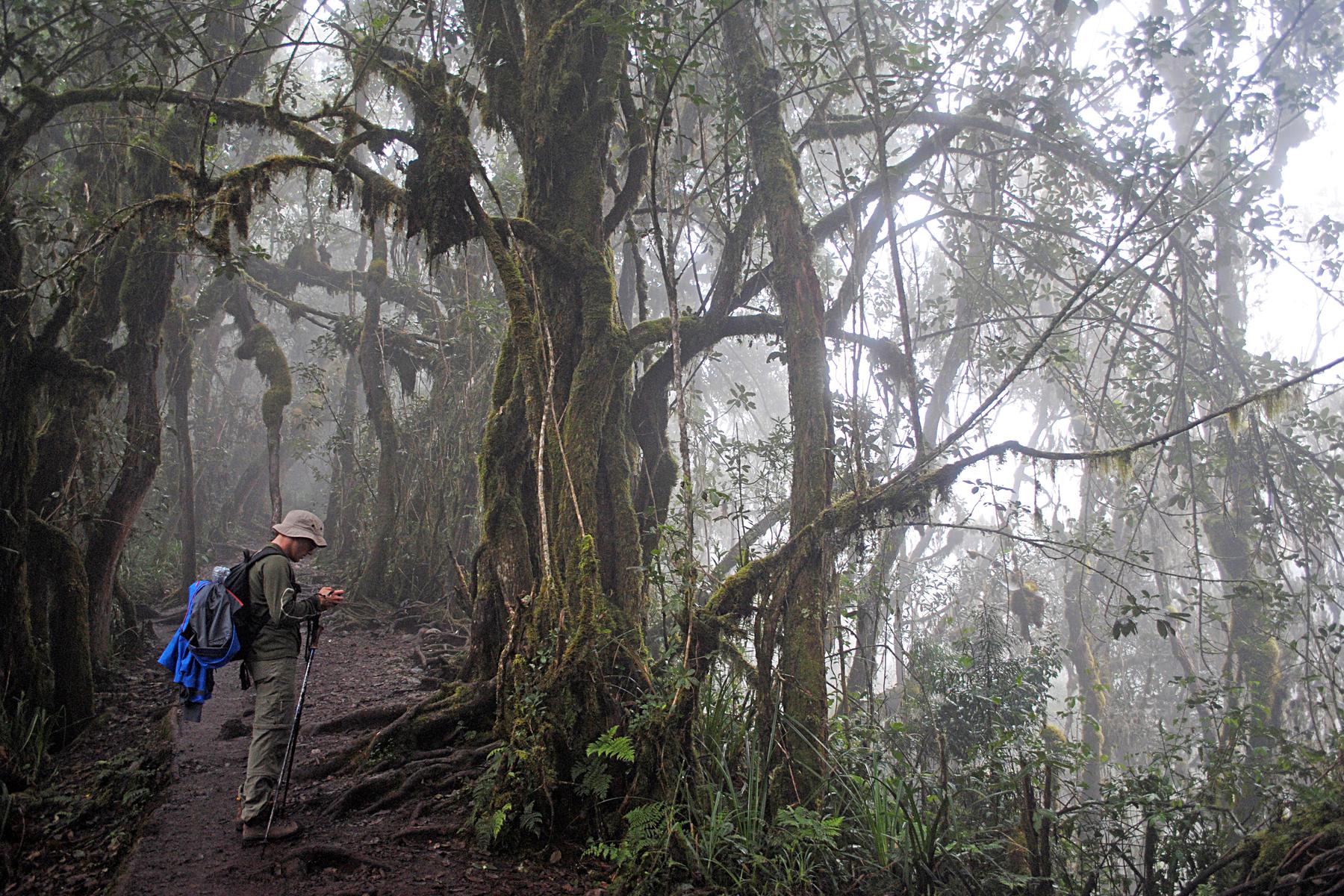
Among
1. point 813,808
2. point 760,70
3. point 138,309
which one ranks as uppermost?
point 760,70

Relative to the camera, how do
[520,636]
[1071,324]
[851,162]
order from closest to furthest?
[520,636] → [1071,324] → [851,162]

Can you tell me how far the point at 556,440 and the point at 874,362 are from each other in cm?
357

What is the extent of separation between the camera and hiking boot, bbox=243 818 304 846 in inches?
165

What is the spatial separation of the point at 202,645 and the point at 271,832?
3.45 ft

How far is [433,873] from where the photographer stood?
4047 millimetres

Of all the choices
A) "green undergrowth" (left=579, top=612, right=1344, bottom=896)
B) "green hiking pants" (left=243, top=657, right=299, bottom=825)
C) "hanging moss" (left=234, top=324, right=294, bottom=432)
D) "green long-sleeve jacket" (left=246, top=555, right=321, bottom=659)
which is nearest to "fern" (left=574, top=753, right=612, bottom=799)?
"green undergrowth" (left=579, top=612, right=1344, bottom=896)

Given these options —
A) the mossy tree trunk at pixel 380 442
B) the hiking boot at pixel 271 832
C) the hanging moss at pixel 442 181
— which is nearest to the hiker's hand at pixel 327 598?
the hiking boot at pixel 271 832

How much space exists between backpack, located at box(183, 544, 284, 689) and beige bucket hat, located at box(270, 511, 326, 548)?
0.14 m

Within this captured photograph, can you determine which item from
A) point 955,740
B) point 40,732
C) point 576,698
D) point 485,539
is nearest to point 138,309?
point 40,732

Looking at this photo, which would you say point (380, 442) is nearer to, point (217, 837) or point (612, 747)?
point (217, 837)

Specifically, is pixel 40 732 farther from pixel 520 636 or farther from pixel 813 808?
pixel 813 808

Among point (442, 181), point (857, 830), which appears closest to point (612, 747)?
point (857, 830)

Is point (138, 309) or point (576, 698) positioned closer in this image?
point (576, 698)

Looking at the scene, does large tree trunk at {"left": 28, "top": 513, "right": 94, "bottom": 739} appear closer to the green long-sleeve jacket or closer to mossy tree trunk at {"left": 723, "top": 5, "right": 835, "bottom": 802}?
the green long-sleeve jacket
